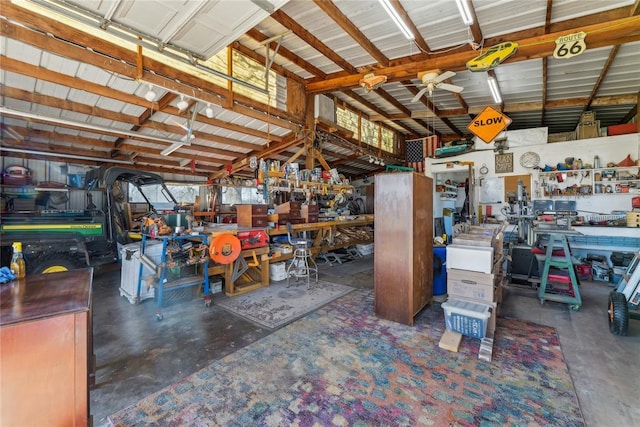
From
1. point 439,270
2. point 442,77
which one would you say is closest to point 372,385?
point 439,270

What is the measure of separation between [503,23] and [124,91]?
249 inches

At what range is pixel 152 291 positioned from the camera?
4.28 metres

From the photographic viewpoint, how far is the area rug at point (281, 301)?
3648mm

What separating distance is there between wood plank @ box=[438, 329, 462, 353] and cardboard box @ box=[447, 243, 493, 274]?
747mm

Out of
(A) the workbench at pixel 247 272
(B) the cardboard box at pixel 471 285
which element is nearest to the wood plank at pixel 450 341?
(B) the cardboard box at pixel 471 285

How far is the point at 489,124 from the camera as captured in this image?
589 cm

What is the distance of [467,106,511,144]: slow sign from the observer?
18.9ft

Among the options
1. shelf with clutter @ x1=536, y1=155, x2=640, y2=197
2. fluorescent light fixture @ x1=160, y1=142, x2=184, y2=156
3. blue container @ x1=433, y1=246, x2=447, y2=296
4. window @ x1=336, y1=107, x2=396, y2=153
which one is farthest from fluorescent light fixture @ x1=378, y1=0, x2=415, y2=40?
shelf with clutter @ x1=536, y1=155, x2=640, y2=197

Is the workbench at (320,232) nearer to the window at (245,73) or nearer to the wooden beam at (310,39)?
the window at (245,73)

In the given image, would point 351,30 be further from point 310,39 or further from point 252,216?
point 252,216

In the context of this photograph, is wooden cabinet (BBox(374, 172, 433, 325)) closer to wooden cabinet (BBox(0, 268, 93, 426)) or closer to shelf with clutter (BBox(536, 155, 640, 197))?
wooden cabinet (BBox(0, 268, 93, 426))

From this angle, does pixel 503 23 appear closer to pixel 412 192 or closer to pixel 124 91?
pixel 412 192

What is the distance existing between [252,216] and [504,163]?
6.58 meters

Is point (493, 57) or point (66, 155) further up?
point (493, 57)
